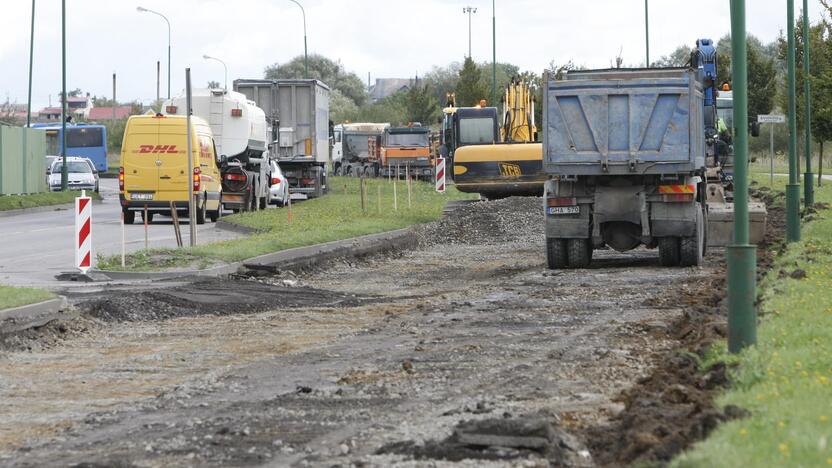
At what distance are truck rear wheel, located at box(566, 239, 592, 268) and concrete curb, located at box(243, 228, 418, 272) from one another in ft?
13.2

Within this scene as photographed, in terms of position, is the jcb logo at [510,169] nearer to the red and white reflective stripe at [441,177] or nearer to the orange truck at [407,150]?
the red and white reflective stripe at [441,177]

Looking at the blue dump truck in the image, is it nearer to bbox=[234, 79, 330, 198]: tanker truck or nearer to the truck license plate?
the truck license plate

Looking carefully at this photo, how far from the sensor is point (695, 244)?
2117 centimetres

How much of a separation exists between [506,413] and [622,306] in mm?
7558

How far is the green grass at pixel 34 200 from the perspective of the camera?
46156 mm

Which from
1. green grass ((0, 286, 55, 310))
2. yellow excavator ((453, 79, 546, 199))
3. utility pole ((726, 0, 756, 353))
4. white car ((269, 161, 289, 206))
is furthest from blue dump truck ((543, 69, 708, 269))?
white car ((269, 161, 289, 206))

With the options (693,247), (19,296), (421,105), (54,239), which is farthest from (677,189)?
(421,105)

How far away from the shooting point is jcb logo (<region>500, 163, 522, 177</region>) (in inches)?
1571

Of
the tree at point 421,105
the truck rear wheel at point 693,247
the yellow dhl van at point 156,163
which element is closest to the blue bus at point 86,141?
the tree at point 421,105

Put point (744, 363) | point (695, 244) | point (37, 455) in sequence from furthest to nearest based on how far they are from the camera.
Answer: point (695, 244)
point (744, 363)
point (37, 455)

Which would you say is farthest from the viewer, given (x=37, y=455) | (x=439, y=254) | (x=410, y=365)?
(x=439, y=254)

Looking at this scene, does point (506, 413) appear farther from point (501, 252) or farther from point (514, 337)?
point (501, 252)

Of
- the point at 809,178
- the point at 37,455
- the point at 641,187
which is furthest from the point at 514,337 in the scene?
the point at 809,178

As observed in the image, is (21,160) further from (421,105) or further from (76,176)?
(421,105)
